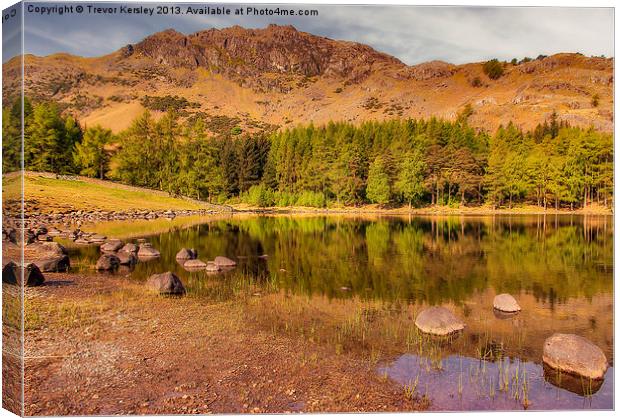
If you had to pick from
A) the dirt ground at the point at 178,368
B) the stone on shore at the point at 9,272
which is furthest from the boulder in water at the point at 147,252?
the stone on shore at the point at 9,272

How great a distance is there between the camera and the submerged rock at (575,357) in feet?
28.9

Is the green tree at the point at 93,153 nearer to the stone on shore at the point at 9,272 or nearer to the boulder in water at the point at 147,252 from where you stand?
the boulder in water at the point at 147,252

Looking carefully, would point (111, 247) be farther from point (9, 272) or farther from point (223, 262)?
point (9, 272)

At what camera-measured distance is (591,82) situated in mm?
10180

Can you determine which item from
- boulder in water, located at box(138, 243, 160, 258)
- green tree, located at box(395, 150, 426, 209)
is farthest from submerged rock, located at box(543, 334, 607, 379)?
green tree, located at box(395, 150, 426, 209)

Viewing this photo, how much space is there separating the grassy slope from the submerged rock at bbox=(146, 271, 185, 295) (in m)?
20.0

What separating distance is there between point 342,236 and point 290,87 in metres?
17.5

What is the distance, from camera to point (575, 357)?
894 cm

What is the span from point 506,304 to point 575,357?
14.9 feet

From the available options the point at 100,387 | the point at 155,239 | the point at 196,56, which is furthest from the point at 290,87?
the point at 155,239

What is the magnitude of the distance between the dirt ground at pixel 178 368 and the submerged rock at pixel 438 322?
270 centimetres

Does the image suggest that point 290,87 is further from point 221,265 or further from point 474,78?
point 221,265

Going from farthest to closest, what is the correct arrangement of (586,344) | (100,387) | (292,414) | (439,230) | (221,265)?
(439,230)
(221,265)
(586,344)
(100,387)
(292,414)

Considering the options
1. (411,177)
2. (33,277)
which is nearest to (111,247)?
(33,277)
